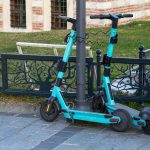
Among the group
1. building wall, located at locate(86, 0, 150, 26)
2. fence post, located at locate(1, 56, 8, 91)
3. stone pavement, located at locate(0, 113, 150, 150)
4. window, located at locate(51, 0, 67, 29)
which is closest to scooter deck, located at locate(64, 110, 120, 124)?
stone pavement, located at locate(0, 113, 150, 150)

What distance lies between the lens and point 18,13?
21.0 meters

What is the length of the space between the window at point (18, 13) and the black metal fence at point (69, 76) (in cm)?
1168

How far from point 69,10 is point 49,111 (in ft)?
39.1

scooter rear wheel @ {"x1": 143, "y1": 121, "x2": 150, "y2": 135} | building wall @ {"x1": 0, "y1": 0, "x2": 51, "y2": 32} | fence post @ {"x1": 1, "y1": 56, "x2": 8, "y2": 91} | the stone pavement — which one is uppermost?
building wall @ {"x1": 0, "y1": 0, "x2": 51, "y2": 32}

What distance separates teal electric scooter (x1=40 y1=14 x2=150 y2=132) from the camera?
7734 millimetres

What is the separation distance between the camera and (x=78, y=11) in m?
8.05

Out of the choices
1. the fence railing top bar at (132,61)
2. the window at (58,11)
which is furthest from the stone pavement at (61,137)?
the window at (58,11)

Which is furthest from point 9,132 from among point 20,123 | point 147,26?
point 147,26

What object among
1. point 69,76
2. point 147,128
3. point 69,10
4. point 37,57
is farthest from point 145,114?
point 69,10

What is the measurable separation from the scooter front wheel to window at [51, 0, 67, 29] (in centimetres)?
1212

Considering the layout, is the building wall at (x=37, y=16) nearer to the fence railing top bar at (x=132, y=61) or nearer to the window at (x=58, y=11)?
the window at (x=58, y=11)

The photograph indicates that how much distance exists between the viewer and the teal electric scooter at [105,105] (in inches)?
305

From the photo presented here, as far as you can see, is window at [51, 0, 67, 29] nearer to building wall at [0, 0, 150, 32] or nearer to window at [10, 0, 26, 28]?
building wall at [0, 0, 150, 32]

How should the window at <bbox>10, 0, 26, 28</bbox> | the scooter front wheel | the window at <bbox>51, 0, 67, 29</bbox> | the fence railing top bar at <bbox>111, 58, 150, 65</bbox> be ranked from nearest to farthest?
1. the scooter front wheel
2. the fence railing top bar at <bbox>111, 58, 150, 65</bbox>
3. the window at <bbox>51, 0, 67, 29</bbox>
4. the window at <bbox>10, 0, 26, 28</bbox>
